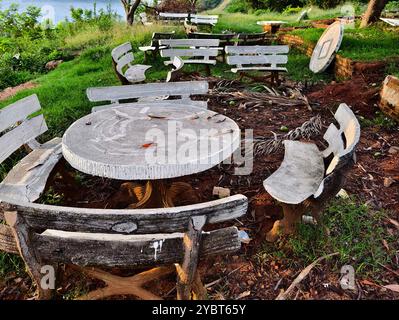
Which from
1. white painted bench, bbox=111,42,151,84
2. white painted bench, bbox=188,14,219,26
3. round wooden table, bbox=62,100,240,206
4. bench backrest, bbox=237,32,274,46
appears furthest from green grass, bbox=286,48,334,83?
round wooden table, bbox=62,100,240,206

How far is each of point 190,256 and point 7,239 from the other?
98 cm

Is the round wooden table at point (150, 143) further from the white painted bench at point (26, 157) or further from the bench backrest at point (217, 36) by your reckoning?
the bench backrest at point (217, 36)

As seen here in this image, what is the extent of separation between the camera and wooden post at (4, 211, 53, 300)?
1802mm

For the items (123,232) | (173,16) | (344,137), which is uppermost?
(123,232)

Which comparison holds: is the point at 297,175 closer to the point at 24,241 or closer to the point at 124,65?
the point at 24,241

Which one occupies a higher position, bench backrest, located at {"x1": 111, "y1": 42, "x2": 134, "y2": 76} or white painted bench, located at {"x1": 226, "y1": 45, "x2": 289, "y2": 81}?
bench backrest, located at {"x1": 111, "y1": 42, "x2": 134, "y2": 76}

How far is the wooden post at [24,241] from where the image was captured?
1802mm

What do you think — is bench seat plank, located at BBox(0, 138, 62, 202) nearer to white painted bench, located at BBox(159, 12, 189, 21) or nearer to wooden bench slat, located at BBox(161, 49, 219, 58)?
wooden bench slat, located at BBox(161, 49, 219, 58)

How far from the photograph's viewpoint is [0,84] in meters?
9.89

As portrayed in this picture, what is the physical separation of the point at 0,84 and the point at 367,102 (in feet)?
29.7

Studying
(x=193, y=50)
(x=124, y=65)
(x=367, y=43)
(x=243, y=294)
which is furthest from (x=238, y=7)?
(x=243, y=294)

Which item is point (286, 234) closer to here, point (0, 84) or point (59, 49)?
point (0, 84)

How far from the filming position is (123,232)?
1.79 metres
